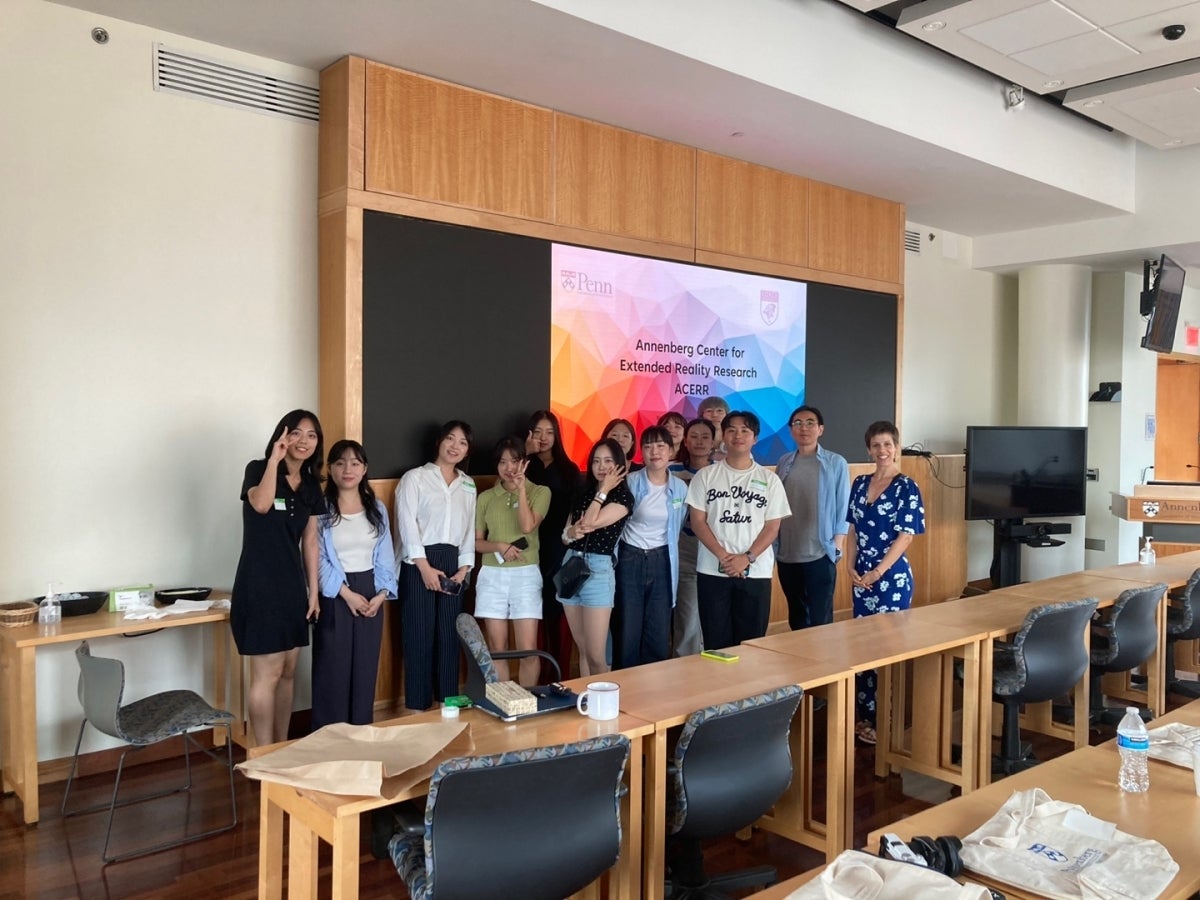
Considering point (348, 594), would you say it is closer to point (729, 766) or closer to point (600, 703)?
point (600, 703)

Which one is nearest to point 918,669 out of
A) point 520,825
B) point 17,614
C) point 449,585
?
point 449,585

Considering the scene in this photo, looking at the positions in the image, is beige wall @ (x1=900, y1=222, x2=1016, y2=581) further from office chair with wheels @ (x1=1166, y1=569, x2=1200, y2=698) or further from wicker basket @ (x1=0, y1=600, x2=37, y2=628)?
wicker basket @ (x1=0, y1=600, x2=37, y2=628)

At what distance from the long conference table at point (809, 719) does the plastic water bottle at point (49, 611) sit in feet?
6.21

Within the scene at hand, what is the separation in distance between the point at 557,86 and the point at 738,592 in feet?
9.11

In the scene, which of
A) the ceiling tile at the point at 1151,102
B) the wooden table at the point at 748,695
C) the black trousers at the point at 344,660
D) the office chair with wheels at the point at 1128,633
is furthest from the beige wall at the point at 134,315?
the ceiling tile at the point at 1151,102

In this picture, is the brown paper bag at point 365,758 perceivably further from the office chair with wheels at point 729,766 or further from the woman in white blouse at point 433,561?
the woman in white blouse at point 433,561

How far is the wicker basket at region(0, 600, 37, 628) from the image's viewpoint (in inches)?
144

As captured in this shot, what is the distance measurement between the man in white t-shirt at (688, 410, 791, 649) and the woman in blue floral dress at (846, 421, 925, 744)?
0.47 metres

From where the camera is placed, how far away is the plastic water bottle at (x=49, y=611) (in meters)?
3.71

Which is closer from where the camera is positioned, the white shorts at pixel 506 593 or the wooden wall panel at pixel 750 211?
the white shorts at pixel 506 593

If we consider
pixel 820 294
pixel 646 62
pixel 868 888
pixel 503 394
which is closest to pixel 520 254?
pixel 503 394

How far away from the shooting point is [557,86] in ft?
16.0

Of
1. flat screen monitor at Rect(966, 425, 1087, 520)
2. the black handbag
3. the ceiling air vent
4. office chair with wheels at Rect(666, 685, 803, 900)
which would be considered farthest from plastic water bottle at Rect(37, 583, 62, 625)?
flat screen monitor at Rect(966, 425, 1087, 520)

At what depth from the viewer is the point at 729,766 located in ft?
8.63
